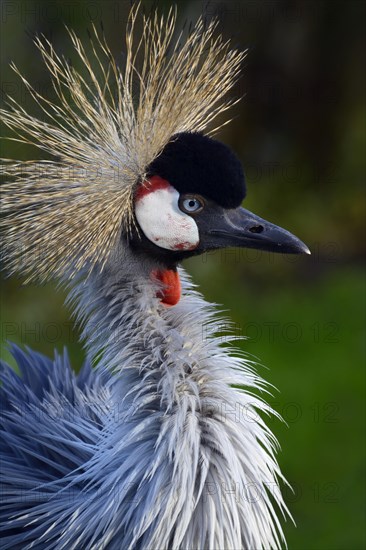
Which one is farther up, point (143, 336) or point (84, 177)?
point (84, 177)

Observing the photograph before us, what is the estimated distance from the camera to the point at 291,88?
186 inches

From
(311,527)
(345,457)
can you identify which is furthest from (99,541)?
(345,457)

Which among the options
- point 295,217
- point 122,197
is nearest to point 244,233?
point 122,197

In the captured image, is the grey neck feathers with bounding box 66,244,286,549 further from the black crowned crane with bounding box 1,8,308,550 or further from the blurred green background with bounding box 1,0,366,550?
the blurred green background with bounding box 1,0,366,550

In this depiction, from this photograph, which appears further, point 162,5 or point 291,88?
point 291,88

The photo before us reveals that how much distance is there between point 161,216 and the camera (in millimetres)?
1570

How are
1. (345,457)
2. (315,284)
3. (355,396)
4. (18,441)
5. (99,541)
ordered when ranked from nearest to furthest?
(99,541)
(18,441)
(345,457)
(355,396)
(315,284)

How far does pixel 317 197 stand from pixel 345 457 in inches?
76.4

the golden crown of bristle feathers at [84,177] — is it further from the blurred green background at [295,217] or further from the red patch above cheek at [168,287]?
the blurred green background at [295,217]

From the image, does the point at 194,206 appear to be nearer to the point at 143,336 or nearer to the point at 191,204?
the point at 191,204

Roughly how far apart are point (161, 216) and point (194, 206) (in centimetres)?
7

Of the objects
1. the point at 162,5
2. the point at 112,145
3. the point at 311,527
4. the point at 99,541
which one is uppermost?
the point at 162,5

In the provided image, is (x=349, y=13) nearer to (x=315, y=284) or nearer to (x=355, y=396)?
(x=315, y=284)

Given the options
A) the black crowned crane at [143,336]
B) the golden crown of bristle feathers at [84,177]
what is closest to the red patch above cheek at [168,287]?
the black crowned crane at [143,336]
